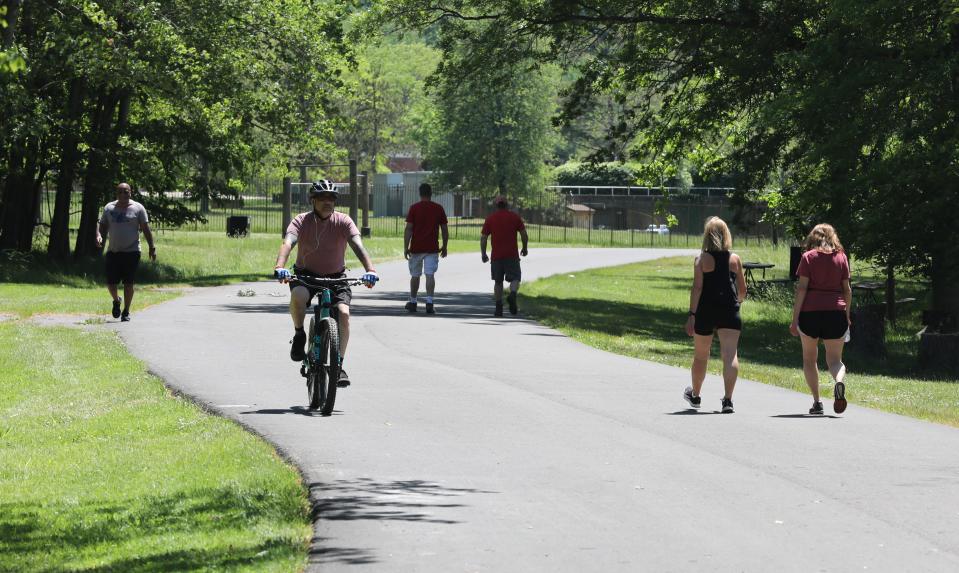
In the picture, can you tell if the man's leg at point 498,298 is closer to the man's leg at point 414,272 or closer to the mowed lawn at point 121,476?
the man's leg at point 414,272

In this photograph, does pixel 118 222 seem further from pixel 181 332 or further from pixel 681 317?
pixel 681 317

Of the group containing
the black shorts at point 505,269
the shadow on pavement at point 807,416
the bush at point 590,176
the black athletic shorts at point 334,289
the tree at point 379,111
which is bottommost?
the shadow on pavement at point 807,416

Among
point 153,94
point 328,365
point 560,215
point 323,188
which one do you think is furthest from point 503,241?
point 560,215

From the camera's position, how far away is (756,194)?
2989 centimetres

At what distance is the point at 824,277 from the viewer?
12969 mm

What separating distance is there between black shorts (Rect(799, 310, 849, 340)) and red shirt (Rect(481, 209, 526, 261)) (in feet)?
33.7

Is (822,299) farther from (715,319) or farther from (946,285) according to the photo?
(946,285)

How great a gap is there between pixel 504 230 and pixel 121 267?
5.90 metres

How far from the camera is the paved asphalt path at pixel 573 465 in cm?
721

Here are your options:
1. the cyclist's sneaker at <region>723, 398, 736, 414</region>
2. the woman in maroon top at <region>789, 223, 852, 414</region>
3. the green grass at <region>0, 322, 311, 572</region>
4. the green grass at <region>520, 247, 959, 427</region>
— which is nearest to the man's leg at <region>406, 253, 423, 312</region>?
the green grass at <region>520, 247, 959, 427</region>

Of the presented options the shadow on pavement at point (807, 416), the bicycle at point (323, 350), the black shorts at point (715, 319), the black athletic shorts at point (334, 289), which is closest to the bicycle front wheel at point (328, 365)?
the bicycle at point (323, 350)

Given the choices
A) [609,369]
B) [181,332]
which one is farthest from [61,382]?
[609,369]

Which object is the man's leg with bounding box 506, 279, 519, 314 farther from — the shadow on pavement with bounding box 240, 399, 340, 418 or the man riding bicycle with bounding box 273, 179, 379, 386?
the shadow on pavement with bounding box 240, 399, 340, 418

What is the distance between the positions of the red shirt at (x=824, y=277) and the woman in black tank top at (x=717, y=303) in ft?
2.05
